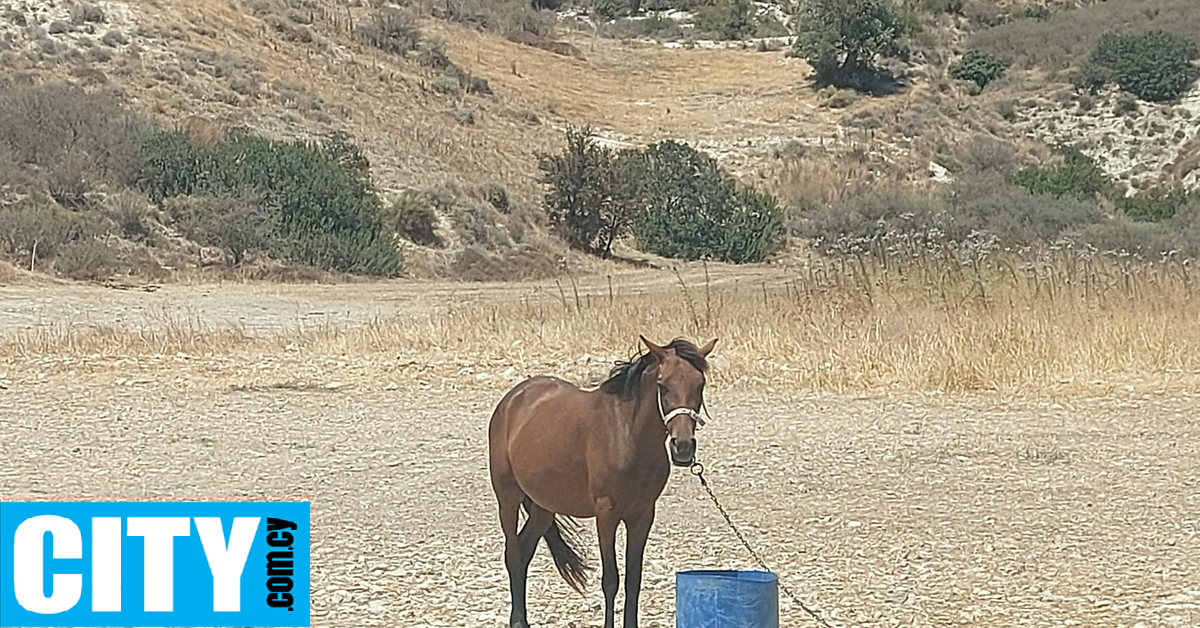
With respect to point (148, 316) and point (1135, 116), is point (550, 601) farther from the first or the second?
point (1135, 116)

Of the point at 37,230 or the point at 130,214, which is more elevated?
the point at 37,230

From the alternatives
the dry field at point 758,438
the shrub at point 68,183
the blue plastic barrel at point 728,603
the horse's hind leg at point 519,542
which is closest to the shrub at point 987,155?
the shrub at point 68,183

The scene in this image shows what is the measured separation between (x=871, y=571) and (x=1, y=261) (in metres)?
22.6

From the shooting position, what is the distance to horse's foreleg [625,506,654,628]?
17.8 ft

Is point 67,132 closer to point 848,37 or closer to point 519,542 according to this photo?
point 848,37

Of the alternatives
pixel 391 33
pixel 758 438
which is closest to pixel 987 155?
pixel 391 33

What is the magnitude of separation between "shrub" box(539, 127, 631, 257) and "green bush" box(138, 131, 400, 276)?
426 cm

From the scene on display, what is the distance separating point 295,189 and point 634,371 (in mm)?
28172

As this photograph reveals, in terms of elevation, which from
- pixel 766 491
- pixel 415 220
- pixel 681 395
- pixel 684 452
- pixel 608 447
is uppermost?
pixel 681 395

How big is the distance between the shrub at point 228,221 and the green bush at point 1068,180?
734 inches

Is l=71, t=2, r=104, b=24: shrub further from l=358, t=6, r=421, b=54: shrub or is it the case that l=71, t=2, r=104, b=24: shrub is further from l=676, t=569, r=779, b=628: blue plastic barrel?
l=676, t=569, r=779, b=628: blue plastic barrel

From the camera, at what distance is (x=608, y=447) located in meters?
5.30

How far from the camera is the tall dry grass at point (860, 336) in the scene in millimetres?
14312

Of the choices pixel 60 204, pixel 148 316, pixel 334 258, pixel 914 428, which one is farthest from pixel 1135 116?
pixel 914 428
